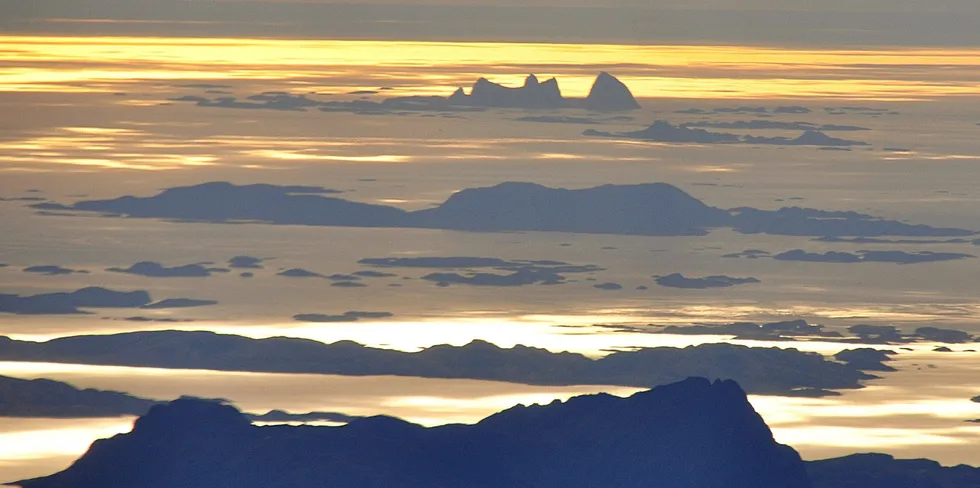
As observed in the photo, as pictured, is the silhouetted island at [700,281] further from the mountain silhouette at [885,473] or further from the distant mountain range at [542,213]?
the mountain silhouette at [885,473]

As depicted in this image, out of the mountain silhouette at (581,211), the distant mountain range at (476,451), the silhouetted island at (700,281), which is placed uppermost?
the mountain silhouette at (581,211)

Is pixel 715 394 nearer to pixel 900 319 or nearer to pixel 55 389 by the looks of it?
pixel 55 389

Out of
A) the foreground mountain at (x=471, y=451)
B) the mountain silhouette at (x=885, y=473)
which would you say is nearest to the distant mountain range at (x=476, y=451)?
the foreground mountain at (x=471, y=451)

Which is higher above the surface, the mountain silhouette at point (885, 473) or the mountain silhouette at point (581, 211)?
the mountain silhouette at point (581, 211)

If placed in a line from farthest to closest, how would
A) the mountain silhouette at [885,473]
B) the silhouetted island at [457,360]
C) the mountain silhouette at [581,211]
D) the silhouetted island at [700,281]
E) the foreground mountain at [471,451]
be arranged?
the mountain silhouette at [581,211], the silhouetted island at [700,281], the silhouetted island at [457,360], the mountain silhouette at [885,473], the foreground mountain at [471,451]

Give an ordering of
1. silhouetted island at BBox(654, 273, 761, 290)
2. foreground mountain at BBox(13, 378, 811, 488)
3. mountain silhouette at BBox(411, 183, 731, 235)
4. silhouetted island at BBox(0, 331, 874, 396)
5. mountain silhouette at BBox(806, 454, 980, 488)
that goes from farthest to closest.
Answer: mountain silhouette at BBox(411, 183, 731, 235) < silhouetted island at BBox(654, 273, 761, 290) < silhouetted island at BBox(0, 331, 874, 396) < mountain silhouette at BBox(806, 454, 980, 488) < foreground mountain at BBox(13, 378, 811, 488)

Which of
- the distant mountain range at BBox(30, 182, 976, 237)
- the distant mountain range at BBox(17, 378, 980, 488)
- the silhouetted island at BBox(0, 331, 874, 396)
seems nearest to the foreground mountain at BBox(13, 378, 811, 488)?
the distant mountain range at BBox(17, 378, 980, 488)

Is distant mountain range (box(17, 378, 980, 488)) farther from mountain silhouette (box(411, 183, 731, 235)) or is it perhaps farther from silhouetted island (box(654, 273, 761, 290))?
mountain silhouette (box(411, 183, 731, 235))
